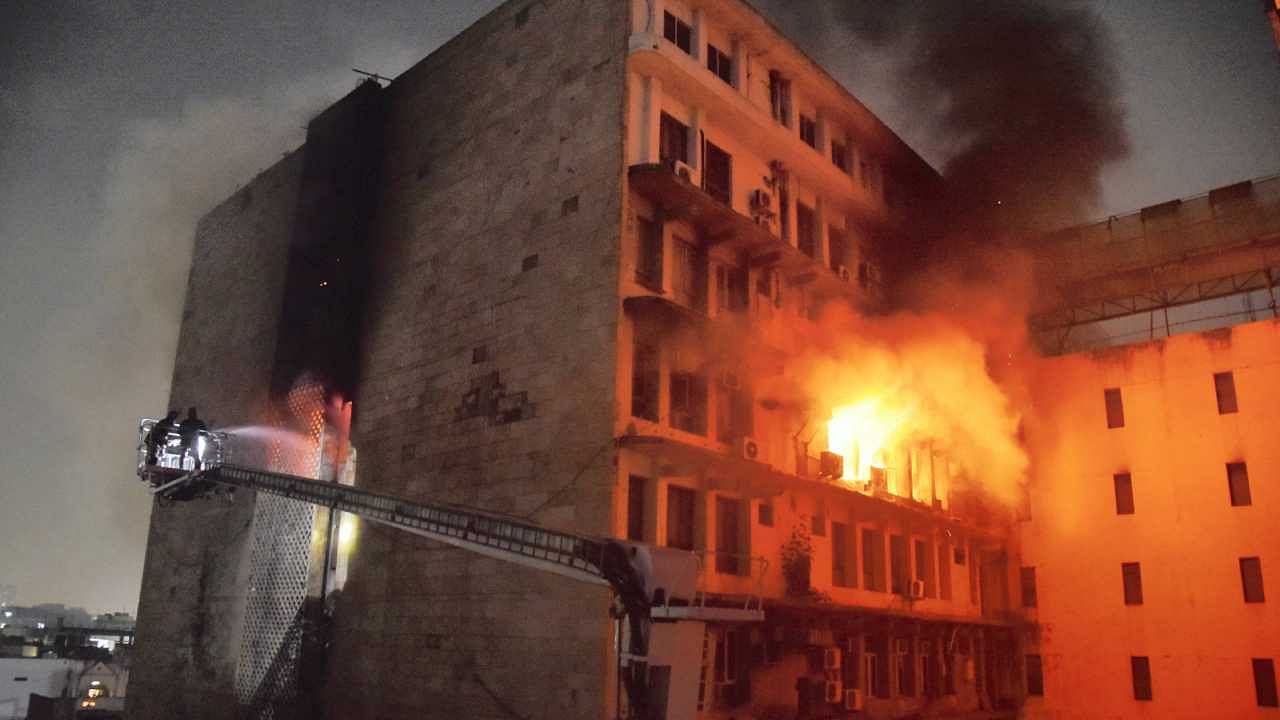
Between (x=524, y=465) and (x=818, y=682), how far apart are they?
8481mm

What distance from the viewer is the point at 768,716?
1984 centimetres

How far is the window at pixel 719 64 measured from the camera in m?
22.5

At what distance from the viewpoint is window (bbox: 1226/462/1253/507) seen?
1064 inches

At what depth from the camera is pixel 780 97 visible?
24.7 meters

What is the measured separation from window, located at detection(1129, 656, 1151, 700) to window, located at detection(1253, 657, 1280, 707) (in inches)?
108

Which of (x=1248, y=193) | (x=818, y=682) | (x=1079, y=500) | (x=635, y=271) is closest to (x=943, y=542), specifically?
(x=1079, y=500)

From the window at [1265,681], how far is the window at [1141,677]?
273 centimetres

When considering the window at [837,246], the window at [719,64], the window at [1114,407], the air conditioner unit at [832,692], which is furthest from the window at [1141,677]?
the window at [719,64]

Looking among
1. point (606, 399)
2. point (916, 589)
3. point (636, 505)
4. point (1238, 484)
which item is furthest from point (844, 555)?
point (1238, 484)

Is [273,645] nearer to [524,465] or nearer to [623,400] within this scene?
[524,465]

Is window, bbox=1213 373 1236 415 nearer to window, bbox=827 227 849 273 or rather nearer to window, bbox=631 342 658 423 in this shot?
window, bbox=827 227 849 273

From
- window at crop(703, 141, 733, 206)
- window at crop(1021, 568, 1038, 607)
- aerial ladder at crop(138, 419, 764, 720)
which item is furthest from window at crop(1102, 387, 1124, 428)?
aerial ladder at crop(138, 419, 764, 720)

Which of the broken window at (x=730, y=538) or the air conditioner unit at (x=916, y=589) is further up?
the broken window at (x=730, y=538)

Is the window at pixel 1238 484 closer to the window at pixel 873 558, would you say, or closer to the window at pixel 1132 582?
the window at pixel 1132 582
